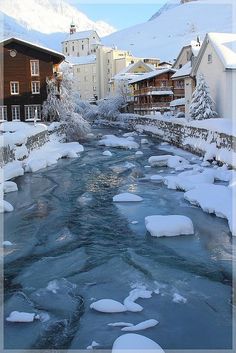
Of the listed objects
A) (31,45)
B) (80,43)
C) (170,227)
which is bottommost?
(170,227)

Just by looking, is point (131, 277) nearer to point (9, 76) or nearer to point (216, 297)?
point (216, 297)

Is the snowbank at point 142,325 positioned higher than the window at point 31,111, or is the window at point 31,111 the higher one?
the window at point 31,111

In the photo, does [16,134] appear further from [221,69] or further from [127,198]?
[221,69]

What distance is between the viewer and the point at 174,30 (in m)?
172

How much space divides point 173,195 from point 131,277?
26.4 feet

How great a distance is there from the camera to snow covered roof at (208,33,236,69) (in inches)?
1179

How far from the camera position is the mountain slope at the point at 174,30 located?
14062cm

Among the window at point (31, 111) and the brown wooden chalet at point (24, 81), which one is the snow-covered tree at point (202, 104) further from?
the window at point (31, 111)

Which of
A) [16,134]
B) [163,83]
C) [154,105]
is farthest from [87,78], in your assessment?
[16,134]

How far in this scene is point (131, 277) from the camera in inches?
391

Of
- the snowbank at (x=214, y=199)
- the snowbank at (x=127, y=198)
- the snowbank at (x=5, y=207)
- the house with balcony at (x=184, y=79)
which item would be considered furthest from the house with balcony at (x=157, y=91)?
the snowbank at (x=5, y=207)

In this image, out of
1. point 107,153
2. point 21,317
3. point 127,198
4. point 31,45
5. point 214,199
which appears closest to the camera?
point 21,317

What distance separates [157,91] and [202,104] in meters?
29.3

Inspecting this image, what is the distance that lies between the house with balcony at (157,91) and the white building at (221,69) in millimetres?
24401
